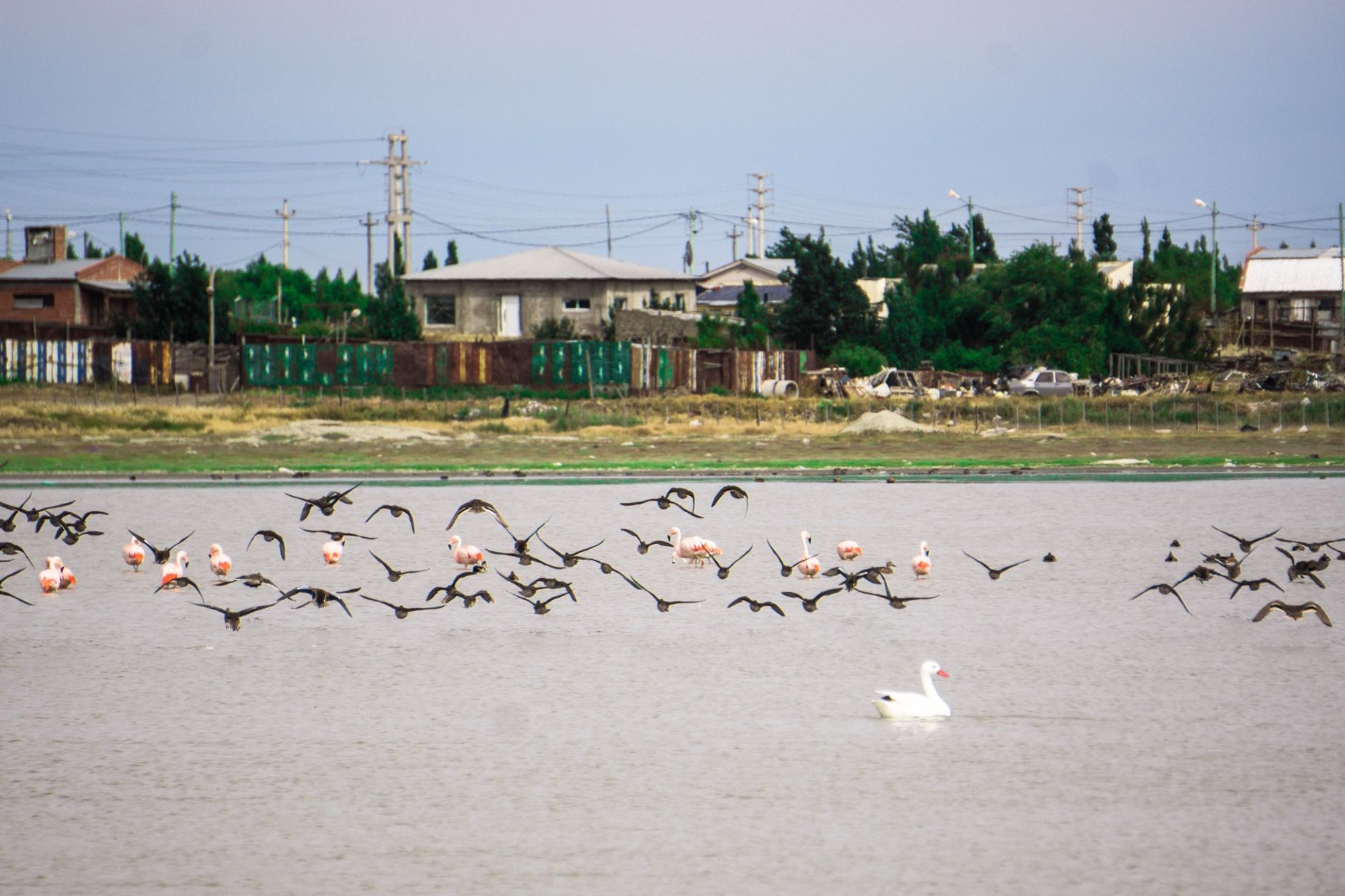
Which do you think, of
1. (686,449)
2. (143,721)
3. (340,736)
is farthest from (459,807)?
(686,449)

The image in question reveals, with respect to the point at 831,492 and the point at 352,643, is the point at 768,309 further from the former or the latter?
the point at 352,643

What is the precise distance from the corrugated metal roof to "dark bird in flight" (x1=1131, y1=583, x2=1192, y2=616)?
60692 millimetres

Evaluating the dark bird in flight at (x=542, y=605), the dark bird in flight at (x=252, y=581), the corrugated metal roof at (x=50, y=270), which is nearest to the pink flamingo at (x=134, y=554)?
the dark bird in flight at (x=252, y=581)

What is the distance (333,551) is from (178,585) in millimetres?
1687

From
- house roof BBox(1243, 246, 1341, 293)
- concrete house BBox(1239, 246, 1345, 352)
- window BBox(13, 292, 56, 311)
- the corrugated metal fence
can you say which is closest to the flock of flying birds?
the corrugated metal fence

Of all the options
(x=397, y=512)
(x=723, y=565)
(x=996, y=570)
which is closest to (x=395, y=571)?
(x=397, y=512)

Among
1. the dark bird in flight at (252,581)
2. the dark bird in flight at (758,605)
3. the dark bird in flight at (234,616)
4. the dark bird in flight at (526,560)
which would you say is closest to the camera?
the dark bird in flight at (234,616)

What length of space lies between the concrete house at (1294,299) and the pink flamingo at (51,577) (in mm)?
65053

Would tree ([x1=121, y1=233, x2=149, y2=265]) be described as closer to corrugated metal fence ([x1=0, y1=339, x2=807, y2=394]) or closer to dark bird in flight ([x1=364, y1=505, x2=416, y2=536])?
corrugated metal fence ([x1=0, y1=339, x2=807, y2=394])

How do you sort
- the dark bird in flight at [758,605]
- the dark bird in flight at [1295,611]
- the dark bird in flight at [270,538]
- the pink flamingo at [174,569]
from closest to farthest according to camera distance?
the dark bird in flight at [1295,611]
the dark bird in flight at [758,605]
the pink flamingo at [174,569]
the dark bird in flight at [270,538]

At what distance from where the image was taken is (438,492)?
2170cm

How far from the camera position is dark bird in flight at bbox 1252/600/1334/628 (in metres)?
10.3

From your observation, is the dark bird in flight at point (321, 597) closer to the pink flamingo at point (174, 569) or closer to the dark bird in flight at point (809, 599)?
the pink flamingo at point (174, 569)

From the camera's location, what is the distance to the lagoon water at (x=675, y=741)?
19.2ft
